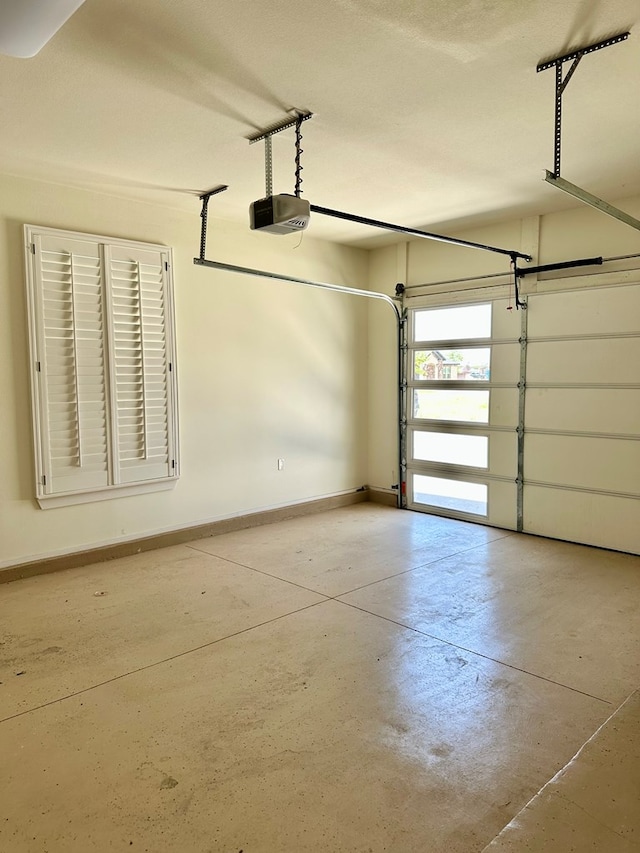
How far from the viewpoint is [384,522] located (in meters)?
5.86

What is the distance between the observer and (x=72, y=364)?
4340 millimetres

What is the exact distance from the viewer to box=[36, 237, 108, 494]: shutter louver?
4230mm

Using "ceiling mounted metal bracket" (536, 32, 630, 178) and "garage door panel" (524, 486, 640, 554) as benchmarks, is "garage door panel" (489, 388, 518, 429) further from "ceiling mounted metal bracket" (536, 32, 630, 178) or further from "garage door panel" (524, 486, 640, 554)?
"ceiling mounted metal bracket" (536, 32, 630, 178)

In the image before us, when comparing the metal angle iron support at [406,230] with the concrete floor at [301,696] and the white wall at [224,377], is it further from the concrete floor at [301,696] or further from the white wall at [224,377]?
the concrete floor at [301,696]

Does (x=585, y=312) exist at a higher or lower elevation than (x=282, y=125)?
lower

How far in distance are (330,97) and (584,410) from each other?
333cm

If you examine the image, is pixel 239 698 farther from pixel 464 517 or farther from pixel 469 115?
pixel 464 517

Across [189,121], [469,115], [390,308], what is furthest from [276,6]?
[390,308]

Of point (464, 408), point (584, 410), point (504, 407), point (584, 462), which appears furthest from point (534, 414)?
point (464, 408)

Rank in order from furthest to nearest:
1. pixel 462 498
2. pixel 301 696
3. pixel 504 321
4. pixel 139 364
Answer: pixel 462 498 < pixel 504 321 < pixel 139 364 < pixel 301 696

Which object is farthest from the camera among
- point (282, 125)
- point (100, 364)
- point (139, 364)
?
point (139, 364)

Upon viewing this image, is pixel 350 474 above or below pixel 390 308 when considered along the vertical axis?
below

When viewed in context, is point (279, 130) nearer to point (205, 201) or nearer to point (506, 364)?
point (205, 201)

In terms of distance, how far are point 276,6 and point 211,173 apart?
191cm
